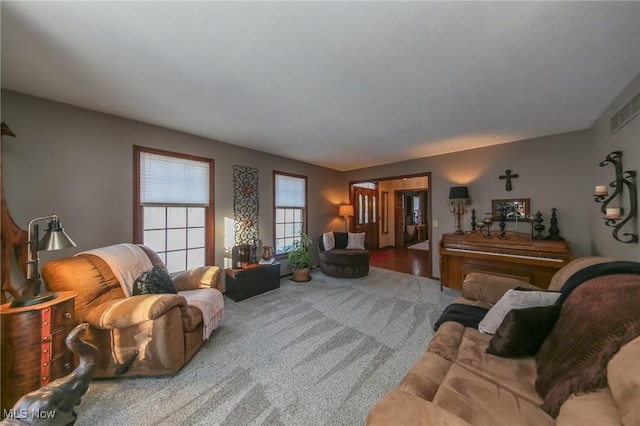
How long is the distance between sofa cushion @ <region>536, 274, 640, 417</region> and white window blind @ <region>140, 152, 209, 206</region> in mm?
3804

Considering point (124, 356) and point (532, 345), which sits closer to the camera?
point (532, 345)

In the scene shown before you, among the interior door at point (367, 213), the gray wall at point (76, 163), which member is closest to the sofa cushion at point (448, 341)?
the gray wall at point (76, 163)

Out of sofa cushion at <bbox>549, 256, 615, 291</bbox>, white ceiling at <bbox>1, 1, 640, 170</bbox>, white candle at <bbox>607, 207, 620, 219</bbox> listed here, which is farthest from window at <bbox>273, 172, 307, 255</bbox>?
white candle at <bbox>607, 207, 620, 219</bbox>

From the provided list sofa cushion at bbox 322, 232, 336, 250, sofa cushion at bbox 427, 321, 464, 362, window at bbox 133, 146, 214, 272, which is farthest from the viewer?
sofa cushion at bbox 322, 232, 336, 250

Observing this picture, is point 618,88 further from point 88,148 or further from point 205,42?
point 88,148

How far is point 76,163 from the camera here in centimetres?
238

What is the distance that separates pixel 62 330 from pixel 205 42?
2.14 m

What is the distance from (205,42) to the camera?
1.48 m

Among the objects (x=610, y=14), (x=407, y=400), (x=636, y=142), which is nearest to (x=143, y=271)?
(x=407, y=400)

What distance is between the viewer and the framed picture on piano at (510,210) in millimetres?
3514

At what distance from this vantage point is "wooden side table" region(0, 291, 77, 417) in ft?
4.42

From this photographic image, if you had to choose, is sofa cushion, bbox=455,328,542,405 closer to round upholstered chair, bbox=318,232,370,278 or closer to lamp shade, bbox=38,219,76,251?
lamp shade, bbox=38,219,76,251

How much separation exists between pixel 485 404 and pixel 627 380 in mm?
508

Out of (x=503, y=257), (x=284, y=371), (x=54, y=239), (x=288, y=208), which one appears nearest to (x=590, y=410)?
(x=284, y=371)
